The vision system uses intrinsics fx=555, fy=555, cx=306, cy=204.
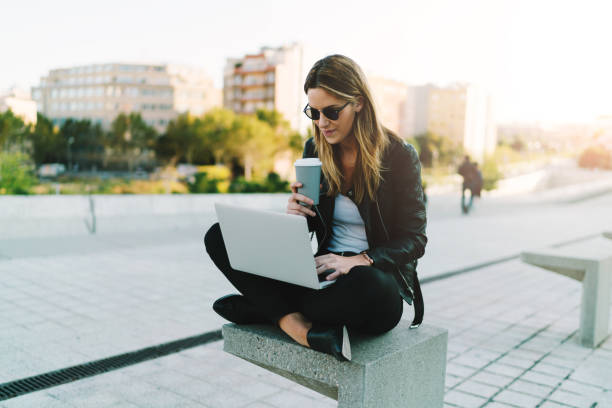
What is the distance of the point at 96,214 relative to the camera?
10.0 metres

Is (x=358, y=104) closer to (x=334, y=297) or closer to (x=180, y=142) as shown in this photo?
(x=334, y=297)

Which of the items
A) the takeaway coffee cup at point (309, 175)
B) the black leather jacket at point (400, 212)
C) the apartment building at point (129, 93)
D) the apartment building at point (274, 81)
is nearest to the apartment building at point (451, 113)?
the apartment building at point (274, 81)

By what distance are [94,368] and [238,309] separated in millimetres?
1784

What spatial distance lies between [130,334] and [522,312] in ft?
12.1

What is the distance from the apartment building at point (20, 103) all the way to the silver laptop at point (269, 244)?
592 inches

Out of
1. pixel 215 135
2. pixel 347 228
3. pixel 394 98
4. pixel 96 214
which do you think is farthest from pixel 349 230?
pixel 394 98

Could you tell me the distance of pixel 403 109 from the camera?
428 feet

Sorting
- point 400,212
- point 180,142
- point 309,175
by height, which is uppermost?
point 180,142

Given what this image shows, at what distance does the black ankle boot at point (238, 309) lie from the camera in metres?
2.29

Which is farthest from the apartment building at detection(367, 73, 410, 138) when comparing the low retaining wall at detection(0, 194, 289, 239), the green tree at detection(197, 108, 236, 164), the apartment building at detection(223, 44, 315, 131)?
the low retaining wall at detection(0, 194, 289, 239)

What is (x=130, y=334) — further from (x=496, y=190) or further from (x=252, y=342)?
(x=496, y=190)

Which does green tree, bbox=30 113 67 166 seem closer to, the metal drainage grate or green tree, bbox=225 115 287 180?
green tree, bbox=225 115 287 180

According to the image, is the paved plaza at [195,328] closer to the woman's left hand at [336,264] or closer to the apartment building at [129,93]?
the woman's left hand at [336,264]

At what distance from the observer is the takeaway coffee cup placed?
197cm
